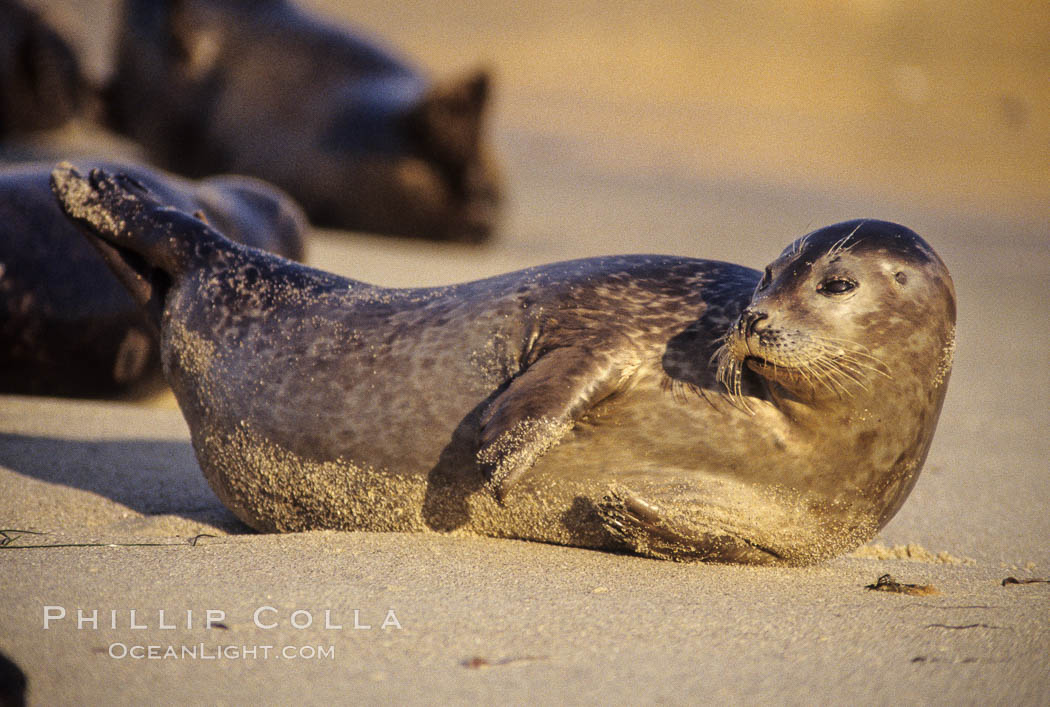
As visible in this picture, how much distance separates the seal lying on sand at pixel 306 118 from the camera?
848 cm

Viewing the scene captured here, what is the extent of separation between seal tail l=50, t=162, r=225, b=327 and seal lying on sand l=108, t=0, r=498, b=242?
16.2 feet

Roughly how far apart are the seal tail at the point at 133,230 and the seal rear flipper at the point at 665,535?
4.94 ft

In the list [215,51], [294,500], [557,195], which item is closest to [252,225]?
[294,500]

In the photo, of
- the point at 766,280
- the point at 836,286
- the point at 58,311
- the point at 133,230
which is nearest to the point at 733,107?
the point at 58,311

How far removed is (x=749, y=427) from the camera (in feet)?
8.66

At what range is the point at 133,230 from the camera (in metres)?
3.42

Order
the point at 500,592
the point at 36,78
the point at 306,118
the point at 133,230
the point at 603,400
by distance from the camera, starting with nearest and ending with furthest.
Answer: the point at 500,592
the point at 603,400
the point at 133,230
the point at 306,118
the point at 36,78

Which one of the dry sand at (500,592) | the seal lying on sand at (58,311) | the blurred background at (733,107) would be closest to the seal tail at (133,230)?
the dry sand at (500,592)

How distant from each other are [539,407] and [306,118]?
21.7 ft

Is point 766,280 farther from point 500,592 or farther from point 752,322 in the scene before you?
point 500,592

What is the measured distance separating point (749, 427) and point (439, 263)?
5386mm

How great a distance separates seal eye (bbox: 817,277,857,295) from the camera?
8.48 feet

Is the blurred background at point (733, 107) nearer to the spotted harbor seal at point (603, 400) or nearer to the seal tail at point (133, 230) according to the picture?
the seal tail at point (133, 230)

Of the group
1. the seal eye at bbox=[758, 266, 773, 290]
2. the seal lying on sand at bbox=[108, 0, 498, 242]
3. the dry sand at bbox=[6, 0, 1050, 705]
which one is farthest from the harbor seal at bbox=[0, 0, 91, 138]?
the seal eye at bbox=[758, 266, 773, 290]
